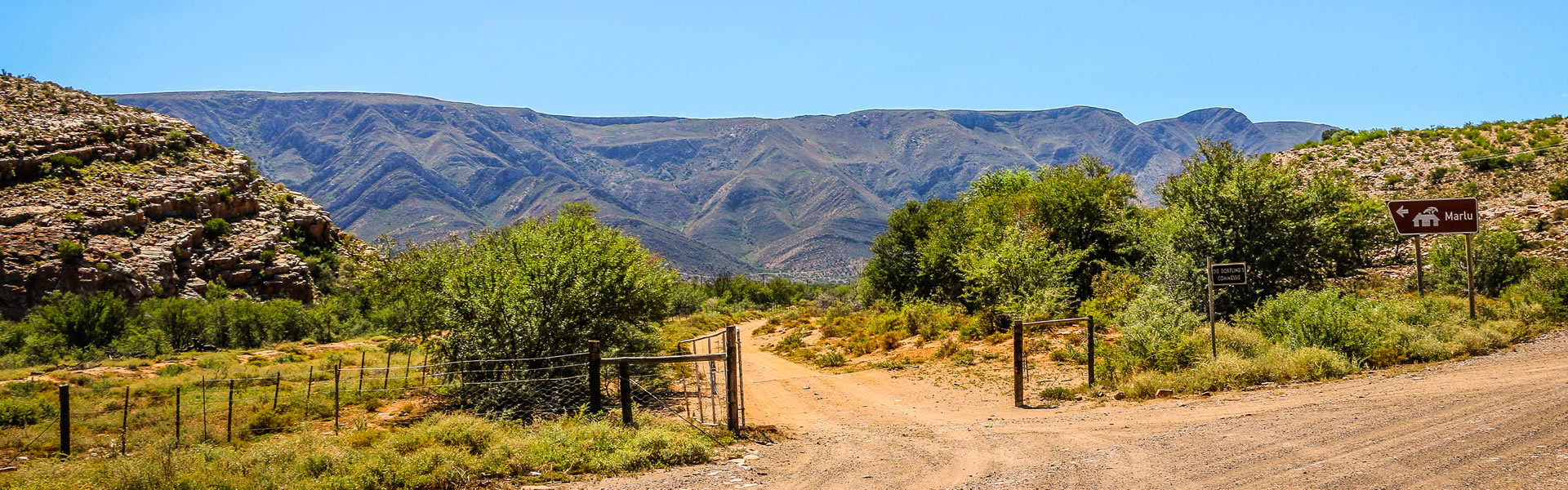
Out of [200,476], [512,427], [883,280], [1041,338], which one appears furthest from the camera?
[883,280]

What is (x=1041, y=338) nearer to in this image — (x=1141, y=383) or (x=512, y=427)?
(x=1141, y=383)

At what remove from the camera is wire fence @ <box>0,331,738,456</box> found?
14727 millimetres

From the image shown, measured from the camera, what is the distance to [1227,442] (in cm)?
912

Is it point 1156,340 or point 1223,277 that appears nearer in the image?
point 1223,277

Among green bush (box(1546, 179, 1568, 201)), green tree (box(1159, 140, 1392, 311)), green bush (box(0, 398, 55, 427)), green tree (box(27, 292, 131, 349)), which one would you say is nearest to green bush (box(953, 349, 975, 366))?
green tree (box(1159, 140, 1392, 311))

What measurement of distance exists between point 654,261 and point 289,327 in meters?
27.7

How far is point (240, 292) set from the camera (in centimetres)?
4888

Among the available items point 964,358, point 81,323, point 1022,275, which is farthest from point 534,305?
point 81,323

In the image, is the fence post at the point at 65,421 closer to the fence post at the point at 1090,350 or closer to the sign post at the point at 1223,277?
the fence post at the point at 1090,350

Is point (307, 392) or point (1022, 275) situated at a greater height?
point (1022, 275)

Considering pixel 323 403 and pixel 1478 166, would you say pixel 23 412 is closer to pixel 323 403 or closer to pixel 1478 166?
pixel 323 403

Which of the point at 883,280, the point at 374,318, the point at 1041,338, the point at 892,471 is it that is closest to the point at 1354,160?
the point at 883,280

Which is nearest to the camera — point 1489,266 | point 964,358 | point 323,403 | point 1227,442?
point 1227,442

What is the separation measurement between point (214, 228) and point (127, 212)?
15.8 ft
